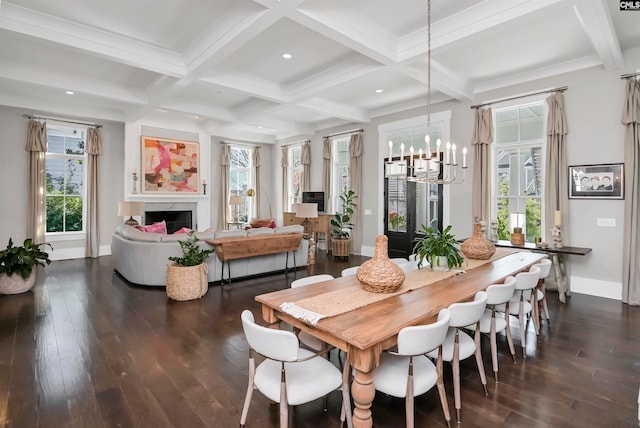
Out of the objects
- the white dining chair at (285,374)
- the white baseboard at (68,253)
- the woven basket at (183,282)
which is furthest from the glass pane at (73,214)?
the white dining chair at (285,374)

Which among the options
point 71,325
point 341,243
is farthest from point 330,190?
point 71,325

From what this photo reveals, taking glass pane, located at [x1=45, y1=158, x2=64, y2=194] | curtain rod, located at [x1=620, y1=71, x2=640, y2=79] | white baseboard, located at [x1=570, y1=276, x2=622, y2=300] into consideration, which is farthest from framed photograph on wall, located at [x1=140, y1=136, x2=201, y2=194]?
curtain rod, located at [x1=620, y1=71, x2=640, y2=79]

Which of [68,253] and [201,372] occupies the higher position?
[68,253]

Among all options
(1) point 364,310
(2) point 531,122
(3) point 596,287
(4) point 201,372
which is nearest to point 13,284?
(4) point 201,372

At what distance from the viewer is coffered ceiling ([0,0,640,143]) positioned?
3.33m

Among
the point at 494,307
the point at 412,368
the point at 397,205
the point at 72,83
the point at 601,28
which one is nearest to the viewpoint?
the point at 412,368

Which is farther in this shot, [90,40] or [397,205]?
[397,205]

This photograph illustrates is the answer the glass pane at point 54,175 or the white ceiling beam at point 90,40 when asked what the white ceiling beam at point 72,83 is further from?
the glass pane at point 54,175

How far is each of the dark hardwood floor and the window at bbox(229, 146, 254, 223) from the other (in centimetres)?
578

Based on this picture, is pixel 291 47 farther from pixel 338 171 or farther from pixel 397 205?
pixel 338 171

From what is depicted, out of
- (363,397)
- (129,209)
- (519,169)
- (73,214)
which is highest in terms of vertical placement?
(519,169)

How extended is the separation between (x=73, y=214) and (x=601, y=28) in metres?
9.58

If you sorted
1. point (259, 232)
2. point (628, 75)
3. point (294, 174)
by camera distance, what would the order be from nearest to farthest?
point (628, 75) < point (259, 232) < point (294, 174)

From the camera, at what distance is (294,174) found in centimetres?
987
